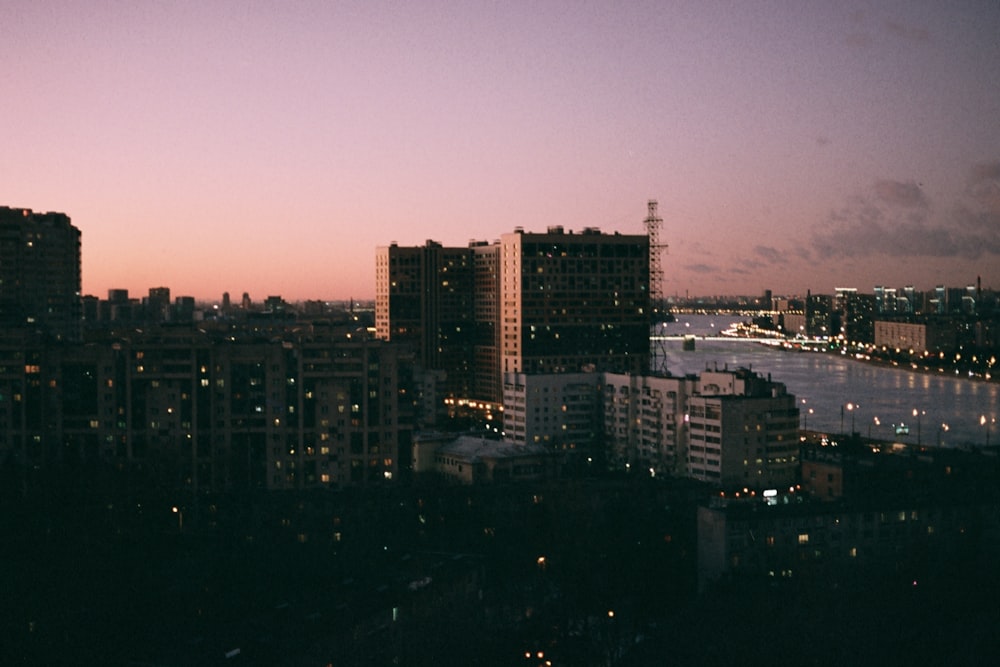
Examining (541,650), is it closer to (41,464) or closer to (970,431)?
(41,464)

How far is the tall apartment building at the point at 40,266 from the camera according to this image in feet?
55.2

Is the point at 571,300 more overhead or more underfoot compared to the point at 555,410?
more overhead

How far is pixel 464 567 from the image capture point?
681 cm

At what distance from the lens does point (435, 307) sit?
58.4ft

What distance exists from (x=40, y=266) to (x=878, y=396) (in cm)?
1472

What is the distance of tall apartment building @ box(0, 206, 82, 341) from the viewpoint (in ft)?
55.2

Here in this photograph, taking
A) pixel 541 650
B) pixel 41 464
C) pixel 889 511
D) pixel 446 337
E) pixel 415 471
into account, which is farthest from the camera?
pixel 446 337

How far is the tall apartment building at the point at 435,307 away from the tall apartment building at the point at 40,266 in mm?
5017

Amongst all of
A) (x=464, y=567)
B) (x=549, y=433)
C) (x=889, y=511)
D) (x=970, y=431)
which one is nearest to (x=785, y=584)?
(x=889, y=511)

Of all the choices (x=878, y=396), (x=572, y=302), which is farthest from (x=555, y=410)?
(x=878, y=396)

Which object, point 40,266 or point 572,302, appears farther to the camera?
point 40,266

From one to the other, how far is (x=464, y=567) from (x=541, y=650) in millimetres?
1087

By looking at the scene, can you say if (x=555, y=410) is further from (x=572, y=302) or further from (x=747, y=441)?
(x=572, y=302)

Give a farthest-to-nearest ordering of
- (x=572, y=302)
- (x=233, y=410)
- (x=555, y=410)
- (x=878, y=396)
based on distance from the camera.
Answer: (x=878, y=396)
(x=572, y=302)
(x=555, y=410)
(x=233, y=410)
